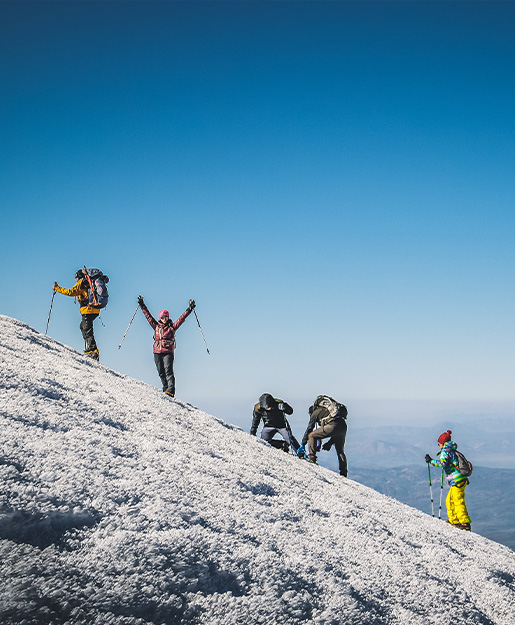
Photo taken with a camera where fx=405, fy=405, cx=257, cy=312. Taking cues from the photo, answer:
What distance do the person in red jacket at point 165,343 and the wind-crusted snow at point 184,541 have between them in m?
5.38

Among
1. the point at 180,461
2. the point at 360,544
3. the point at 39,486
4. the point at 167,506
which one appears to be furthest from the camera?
the point at 180,461

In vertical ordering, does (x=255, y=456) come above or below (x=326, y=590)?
above

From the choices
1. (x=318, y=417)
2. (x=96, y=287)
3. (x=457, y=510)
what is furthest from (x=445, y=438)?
(x=96, y=287)

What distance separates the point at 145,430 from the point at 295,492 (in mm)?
2952

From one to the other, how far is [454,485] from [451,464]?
588 mm

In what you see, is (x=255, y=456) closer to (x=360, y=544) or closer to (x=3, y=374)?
(x=360, y=544)

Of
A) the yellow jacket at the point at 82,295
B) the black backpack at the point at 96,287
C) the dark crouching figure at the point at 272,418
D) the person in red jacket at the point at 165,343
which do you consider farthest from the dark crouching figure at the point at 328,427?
the yellow jacket at the point at 82,295

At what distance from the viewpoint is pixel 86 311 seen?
14531 mm

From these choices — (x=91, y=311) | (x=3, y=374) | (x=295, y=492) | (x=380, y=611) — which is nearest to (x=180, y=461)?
(x=295, y=492)

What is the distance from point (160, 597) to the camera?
3414 millimetres

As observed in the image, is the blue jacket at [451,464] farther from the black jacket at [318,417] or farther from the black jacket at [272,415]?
the black jacket at [272,415]

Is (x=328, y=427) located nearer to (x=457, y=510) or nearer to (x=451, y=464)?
(x=451, y=464)

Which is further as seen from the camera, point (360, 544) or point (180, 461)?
point (180, 461)

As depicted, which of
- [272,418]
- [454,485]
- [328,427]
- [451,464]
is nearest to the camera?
[454,485]
